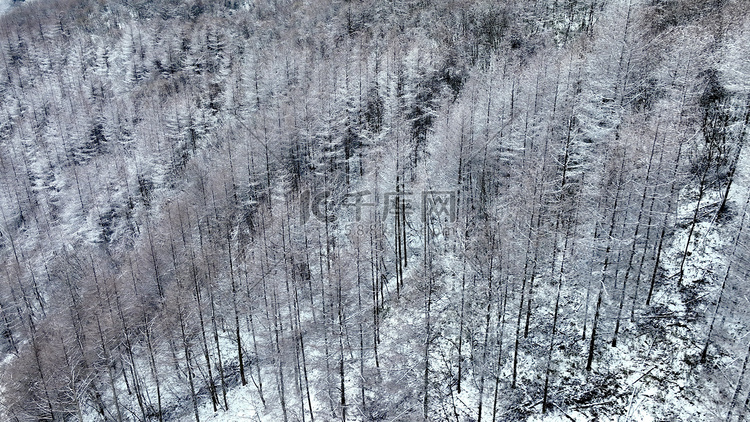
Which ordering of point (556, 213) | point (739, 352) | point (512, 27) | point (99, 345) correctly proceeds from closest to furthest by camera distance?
point (739, 352)
point (556, 213)
point (99, 345)
point (512, 27)

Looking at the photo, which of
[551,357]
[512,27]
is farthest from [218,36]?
[551,357]

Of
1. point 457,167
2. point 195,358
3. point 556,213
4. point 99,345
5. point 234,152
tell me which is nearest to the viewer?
point 556,213

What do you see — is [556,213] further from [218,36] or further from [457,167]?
[218,36]

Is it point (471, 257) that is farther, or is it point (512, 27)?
point (512, 27)

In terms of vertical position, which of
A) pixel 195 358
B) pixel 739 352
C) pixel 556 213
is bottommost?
pixel 195 358

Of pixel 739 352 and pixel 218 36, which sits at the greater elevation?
pixel 218 36

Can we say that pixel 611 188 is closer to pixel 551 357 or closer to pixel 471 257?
pixel 471 257
